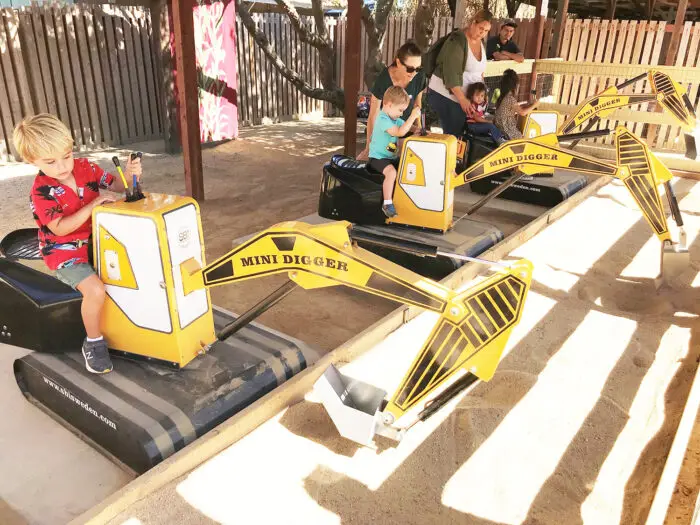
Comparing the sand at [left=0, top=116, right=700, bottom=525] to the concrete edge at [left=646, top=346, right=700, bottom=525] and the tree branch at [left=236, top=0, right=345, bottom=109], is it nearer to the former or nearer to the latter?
the concrete edge at [left=646, top=346, right=700, bottom=525]

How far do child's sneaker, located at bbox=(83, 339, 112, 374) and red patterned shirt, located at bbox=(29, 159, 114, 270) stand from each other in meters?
0.40

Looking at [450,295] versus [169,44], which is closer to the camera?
[450,295]

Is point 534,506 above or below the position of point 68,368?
below

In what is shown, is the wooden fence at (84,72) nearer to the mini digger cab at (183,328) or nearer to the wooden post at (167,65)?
the wooden post at (167,65)

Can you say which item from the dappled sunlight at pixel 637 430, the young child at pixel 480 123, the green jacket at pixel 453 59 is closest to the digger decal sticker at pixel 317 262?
the dappled sunlight at pixel 637 430

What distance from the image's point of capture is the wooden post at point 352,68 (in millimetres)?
6703

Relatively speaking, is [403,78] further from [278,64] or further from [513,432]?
[278,64]

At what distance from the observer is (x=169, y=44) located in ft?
28.4

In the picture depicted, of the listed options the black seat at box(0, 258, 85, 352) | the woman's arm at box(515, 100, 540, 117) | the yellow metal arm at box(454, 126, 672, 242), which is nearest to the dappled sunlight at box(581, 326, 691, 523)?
the yellow metal arm at box(454, 126, 672, 242)

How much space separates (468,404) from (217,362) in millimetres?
1288

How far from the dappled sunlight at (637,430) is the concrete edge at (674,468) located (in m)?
0.19

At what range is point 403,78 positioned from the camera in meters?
4.81

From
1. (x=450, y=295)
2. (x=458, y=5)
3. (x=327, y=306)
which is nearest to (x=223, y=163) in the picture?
(x=458, y=5)

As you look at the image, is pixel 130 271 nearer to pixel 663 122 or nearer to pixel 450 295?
pixel 450 295
